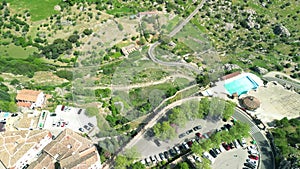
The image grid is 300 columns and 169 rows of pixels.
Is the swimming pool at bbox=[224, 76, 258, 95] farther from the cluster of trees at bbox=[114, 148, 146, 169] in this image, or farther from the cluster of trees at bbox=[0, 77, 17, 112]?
the cluster of trees at bbox=[0, 77, 17, 112]

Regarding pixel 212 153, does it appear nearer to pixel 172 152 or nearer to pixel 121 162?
pixel 172 152

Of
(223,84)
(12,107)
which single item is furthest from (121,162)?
(223,84)

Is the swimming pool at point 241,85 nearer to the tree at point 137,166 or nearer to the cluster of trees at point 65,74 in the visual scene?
the tree at point 137,166

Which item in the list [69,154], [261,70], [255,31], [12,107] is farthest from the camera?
[255,31]

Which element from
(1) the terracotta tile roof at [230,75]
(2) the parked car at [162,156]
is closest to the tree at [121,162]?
(2) the parked car at [162,156]

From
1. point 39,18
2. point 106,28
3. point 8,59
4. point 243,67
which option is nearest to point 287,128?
point 243,67

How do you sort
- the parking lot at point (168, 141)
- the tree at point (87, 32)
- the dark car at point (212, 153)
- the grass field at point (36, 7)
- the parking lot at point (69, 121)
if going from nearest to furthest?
the dark car at point (212, 153)
the parking lot at point (168, 141)
the parking lot at point (69, 121)
the tree at point (87, 32)
the grass field at point (36, 7)

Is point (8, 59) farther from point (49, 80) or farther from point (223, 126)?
point (223, 126)
